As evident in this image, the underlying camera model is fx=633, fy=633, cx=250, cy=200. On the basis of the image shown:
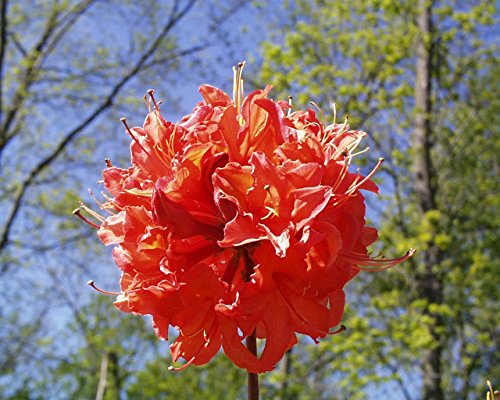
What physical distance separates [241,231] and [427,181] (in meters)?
10.0

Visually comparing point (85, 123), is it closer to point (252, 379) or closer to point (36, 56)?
point (36, 56)

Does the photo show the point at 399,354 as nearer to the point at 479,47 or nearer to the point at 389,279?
the point at 389,279

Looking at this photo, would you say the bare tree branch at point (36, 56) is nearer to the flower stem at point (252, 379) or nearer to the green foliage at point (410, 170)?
the green foliage at point (410, 170)

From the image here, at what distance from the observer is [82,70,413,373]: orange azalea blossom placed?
1.39 meters

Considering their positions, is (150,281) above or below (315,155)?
below

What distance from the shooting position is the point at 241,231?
4.49 feet

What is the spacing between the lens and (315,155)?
4.87 ft

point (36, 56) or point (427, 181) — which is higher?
point (36, 56)

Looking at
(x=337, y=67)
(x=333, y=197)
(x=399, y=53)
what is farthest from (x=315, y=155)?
(x=337, y=67)

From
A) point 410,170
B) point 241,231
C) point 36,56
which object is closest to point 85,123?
point 36,56

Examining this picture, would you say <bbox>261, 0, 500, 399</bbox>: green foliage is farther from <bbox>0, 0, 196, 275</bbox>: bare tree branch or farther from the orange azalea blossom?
the orange azalea blossom

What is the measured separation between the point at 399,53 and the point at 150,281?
9716 mm

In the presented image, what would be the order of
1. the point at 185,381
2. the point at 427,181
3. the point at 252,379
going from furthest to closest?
the point at 185,381 → the point at 427,181 → the point at 252,379

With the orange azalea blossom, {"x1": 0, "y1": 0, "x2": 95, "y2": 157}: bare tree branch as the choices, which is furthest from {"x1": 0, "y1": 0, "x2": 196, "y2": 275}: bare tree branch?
the orange azalea blossom
